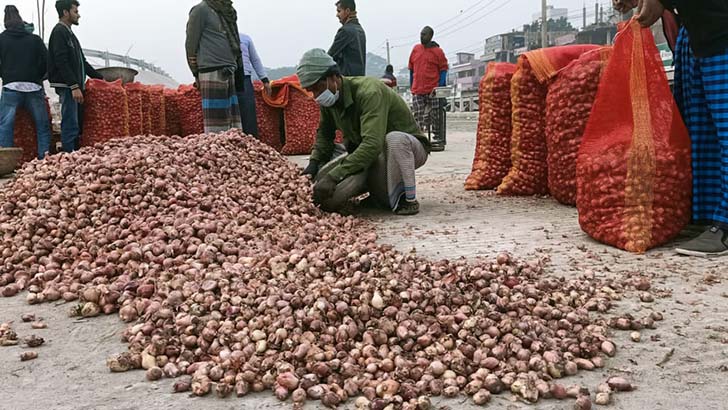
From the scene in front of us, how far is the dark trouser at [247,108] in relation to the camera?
5.73 m

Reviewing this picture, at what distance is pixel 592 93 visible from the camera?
3.40m

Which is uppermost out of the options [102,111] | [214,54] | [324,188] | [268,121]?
[214,54]

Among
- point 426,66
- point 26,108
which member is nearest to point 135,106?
point 26,108

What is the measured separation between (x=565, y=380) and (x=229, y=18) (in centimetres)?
429

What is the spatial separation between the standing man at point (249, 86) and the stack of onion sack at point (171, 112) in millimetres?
1930

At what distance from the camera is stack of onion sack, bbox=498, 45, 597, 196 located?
3.73 meters

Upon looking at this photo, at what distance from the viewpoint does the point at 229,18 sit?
5.00 m

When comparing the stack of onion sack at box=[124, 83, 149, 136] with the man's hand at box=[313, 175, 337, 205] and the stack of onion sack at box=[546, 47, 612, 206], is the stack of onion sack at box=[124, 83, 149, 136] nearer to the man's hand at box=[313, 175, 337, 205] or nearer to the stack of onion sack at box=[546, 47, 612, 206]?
the man's hand at box=[313, 175, 337, 205]

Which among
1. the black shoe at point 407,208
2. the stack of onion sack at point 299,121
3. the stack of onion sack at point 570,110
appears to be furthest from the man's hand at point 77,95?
the stack of onion sack at point 570,110

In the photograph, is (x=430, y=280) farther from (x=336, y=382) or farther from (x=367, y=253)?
(x=336, y=382)

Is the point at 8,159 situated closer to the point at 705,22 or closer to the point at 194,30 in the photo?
the point at 194,30

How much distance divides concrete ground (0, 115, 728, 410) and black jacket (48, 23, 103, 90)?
369 centimetres

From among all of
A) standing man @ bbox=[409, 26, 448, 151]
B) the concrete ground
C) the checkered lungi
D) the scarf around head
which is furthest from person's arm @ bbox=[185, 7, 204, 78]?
standing man @ bbox=[409, 26, 448, 151]

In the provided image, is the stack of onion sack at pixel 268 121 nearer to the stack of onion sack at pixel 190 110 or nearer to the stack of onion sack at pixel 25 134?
the stack of onion sack at pixel 190 110
